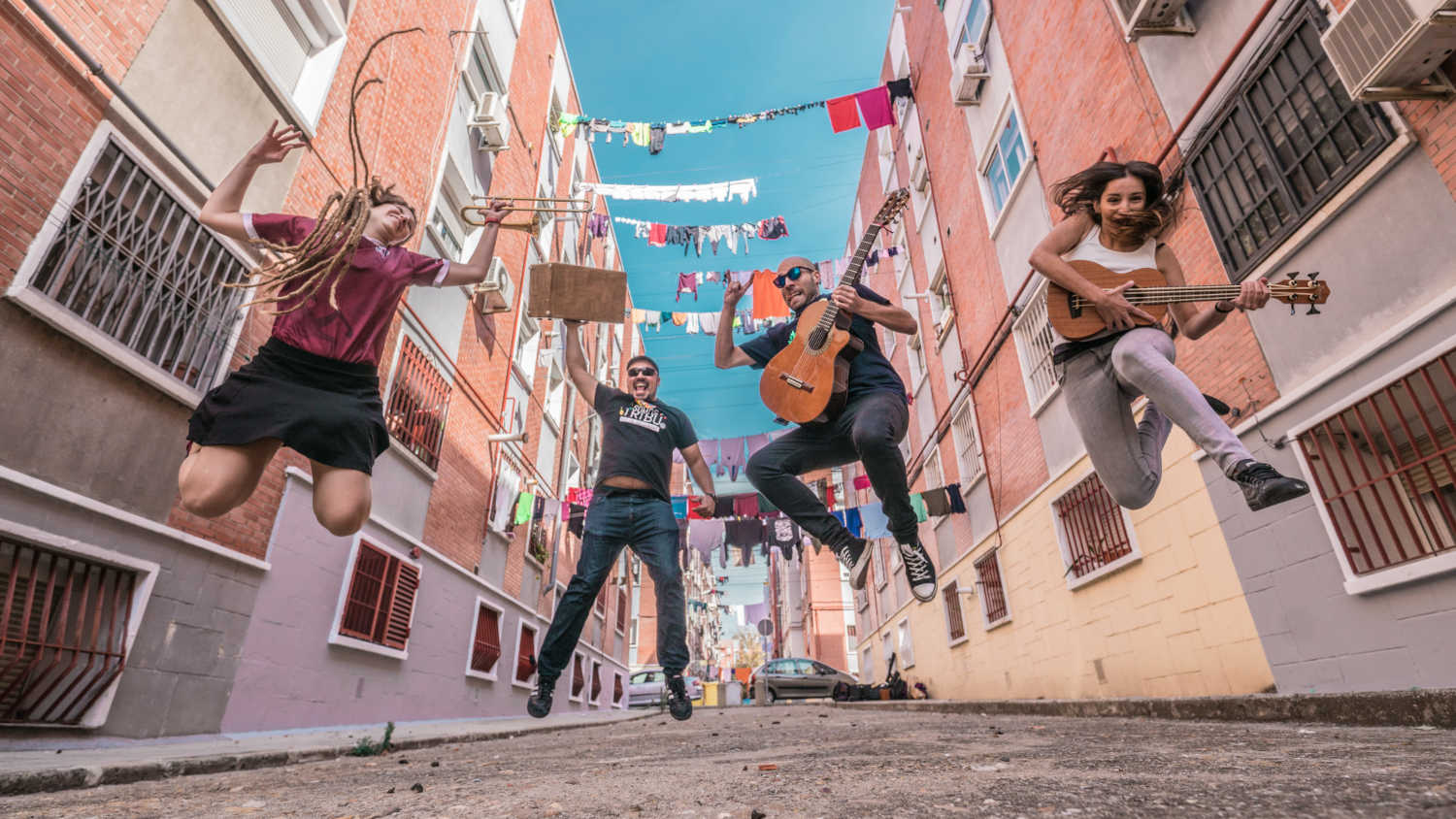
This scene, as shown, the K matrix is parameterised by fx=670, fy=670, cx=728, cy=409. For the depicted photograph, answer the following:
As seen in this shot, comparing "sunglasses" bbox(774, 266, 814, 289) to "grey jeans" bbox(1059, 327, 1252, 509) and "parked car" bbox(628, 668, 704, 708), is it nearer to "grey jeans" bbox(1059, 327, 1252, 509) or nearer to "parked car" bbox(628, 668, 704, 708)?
"grey jeans" bbox(1059, 327, 1252, 509)

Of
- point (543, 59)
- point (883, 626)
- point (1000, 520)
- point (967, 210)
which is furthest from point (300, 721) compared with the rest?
point (883, 626)

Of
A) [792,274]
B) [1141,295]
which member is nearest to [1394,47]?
[1141,295]

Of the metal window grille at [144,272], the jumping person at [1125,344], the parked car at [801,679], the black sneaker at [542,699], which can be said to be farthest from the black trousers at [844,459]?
the parked car at [801,679]

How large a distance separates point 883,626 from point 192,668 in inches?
799

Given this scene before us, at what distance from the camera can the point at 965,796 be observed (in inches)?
60.6

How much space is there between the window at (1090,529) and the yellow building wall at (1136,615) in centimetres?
15

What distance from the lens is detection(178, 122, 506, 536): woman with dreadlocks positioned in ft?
9.29

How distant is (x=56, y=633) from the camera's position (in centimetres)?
435

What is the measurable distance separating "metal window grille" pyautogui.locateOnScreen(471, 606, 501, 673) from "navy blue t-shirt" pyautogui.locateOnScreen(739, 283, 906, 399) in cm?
937

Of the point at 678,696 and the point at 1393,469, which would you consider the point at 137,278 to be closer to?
the point at 678,696

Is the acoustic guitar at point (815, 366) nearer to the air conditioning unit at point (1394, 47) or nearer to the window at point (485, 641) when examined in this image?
the air conditioning unit at point (1394, 47)

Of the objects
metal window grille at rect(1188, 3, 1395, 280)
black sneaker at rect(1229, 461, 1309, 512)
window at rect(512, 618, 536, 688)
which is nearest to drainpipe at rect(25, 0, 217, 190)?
black sneaker at rect(1229, 461, 1309, 512)

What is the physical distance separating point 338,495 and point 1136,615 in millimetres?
8285

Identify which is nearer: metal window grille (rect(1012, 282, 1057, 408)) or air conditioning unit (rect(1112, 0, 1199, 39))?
air conditioning unit (rect(1112, 0, 1199, 39))
